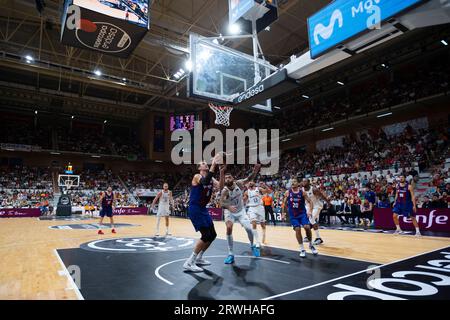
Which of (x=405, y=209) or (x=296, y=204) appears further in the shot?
(x=405, y=209)

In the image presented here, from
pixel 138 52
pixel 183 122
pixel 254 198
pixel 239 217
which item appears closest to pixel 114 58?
pixel 138 52

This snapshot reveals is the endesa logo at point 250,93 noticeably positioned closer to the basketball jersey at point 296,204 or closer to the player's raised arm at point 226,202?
the player's raised arm at point 226,202

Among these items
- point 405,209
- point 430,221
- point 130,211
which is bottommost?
point 130,211

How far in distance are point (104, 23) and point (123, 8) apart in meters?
0.71

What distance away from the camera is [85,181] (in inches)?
1250

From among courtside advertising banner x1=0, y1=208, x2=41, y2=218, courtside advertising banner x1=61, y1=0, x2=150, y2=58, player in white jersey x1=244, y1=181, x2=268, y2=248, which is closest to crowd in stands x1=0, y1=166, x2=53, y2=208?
courtside advertising banner x1=0, y1=208, x2=41, y2=218

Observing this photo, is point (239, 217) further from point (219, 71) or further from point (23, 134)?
point (23, 134)

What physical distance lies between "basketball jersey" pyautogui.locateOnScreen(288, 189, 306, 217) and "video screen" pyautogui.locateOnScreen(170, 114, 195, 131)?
24.9 m

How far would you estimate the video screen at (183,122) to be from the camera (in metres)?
30.9

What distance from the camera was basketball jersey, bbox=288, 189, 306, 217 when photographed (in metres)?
Answer: 6.62

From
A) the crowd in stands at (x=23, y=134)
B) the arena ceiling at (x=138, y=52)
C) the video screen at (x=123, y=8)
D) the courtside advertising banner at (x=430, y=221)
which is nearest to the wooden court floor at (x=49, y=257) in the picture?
the courtside advertising banner at (x=430, y=221)

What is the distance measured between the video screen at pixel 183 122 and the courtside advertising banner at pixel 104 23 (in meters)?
21.4

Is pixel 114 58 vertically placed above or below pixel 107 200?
above

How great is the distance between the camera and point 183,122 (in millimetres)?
31359
